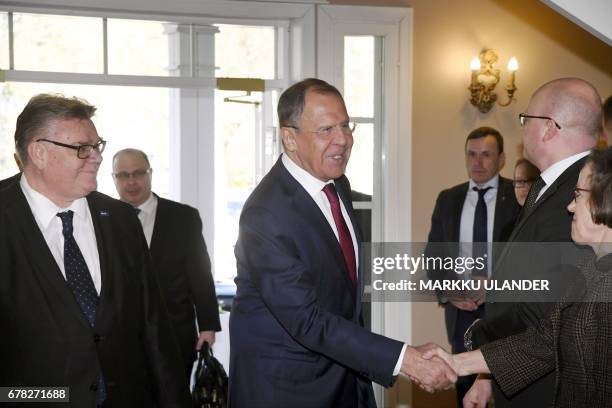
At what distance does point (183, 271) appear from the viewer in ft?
15.7

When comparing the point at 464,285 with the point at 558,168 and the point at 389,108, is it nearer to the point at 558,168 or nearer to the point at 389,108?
the point at 389,108

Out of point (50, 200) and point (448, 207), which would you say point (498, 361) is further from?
point (448, 207)

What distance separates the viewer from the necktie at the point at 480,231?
5082mm

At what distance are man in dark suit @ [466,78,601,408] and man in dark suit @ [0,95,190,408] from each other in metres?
1.20

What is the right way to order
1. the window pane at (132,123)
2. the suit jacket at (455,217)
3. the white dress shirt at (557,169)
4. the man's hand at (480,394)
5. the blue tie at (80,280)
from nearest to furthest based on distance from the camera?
the blue tie at (80,280), the white dress shirt at (557,169), the man's hand at (480,394), the suit jacket at (455,217), the window pane at (132,123)

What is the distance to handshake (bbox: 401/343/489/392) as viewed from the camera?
9.36 feet

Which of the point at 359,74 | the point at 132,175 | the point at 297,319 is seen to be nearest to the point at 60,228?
the point at 297,319

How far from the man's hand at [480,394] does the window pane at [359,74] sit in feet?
9.27

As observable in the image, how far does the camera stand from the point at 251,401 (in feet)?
9.00

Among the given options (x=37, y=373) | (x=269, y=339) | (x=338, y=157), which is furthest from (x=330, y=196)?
(x=37, y=373)

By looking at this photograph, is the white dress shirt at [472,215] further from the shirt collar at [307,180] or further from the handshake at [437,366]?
the shirt collar at [307,180]

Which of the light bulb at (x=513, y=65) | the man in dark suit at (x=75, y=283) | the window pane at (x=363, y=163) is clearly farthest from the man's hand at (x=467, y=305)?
the man in dark suit at (x=75, y=283)

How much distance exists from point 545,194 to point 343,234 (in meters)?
0.75

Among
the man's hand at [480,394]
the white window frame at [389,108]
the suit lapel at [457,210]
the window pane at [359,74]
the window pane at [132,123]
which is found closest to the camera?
the man's hand at [480,394]
